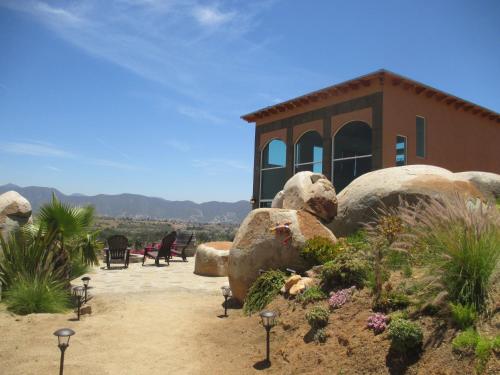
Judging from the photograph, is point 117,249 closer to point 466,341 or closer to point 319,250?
point 319,250

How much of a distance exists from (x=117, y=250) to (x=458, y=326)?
12.7 meters

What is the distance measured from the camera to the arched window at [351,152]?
16312 millimetres

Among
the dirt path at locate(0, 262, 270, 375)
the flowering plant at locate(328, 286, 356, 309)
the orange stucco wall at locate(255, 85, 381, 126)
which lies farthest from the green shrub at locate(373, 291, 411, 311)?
the orange stucco wall at locate(255, 85, 381, 126)

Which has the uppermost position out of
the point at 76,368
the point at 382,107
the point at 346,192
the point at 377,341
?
the point at 382,107

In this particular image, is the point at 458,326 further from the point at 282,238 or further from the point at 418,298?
the point at 282,238

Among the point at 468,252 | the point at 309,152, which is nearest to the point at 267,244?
the point at 468,252

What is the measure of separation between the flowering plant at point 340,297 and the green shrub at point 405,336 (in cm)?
146

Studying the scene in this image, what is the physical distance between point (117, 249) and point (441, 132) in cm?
1431

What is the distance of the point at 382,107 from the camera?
51.2 feet

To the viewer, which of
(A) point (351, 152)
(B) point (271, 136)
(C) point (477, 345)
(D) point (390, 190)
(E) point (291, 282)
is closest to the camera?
(C) point (477, 345)

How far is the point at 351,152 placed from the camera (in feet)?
56.5

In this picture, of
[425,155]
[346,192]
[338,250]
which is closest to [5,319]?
[338,250]

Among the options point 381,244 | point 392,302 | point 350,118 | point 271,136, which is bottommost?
point 392,302

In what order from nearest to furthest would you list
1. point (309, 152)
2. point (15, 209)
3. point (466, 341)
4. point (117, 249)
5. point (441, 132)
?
point (466, 341) < point (15, 209) < point (117, 249) < point (441, 132) < point (309, 152)
